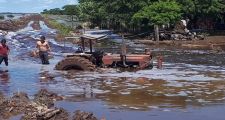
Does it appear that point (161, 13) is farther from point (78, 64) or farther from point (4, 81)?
point (4, 81)

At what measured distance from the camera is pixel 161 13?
148 ft

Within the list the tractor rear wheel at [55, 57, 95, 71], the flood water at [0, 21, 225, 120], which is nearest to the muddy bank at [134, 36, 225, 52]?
the flood water at [0, 21, 225, 120]

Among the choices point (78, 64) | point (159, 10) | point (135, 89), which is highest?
point (159, 10)

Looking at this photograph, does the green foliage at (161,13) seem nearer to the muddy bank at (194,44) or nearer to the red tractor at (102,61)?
the muddy bank at (194,44)

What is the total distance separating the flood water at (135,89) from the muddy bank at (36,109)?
537mm

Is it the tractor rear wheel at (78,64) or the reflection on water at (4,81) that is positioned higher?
the tractor rear wheel at (78,64)

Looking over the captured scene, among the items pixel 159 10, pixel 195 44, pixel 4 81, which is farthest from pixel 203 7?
pixel 4 81

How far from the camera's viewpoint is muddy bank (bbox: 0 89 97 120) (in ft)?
38.8

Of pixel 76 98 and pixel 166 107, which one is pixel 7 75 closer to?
pixel 76 98

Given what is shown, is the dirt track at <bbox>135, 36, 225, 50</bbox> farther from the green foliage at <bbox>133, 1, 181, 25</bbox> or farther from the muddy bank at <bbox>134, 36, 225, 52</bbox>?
the green foliage at <bbox>133, 1, 181, 25</bbox>

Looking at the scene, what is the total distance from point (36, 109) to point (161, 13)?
109 feet

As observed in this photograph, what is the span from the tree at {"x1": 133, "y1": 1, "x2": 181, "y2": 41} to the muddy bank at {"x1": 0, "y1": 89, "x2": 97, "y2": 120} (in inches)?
1195

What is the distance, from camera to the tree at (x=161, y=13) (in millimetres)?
44725

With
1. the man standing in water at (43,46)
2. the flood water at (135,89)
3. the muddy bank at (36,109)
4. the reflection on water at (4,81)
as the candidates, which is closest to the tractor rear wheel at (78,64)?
the flood water at (135,89)
